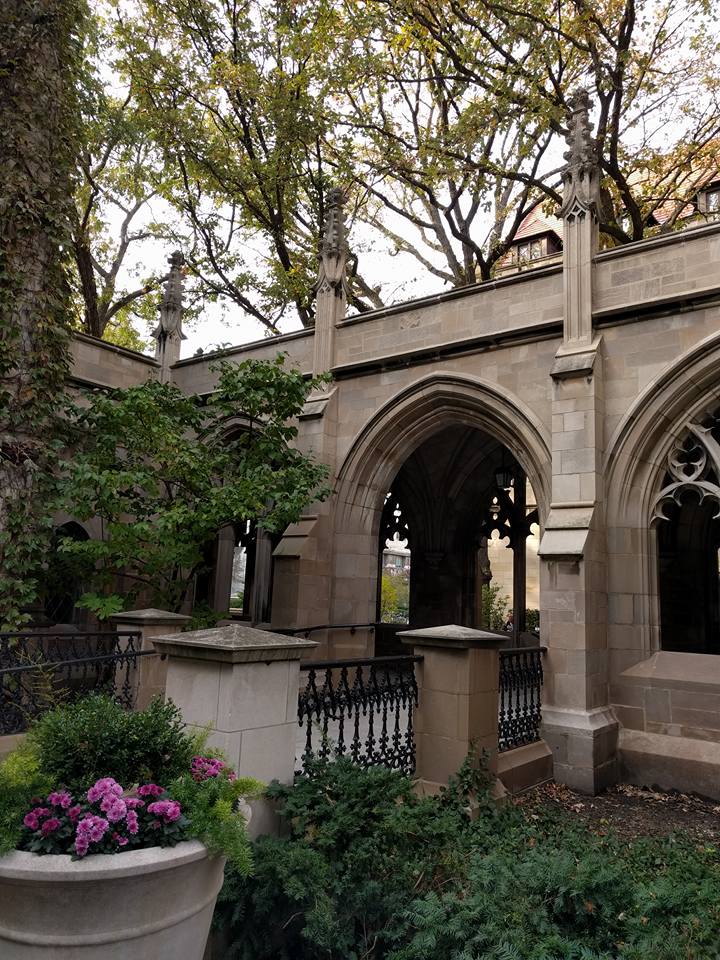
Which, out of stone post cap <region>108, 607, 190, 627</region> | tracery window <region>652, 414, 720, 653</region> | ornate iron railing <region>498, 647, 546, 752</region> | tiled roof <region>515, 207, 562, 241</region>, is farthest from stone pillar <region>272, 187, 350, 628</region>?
tiled roof <region>515, 207, 562, 241</region>

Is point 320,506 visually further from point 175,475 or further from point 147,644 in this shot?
point 147,644

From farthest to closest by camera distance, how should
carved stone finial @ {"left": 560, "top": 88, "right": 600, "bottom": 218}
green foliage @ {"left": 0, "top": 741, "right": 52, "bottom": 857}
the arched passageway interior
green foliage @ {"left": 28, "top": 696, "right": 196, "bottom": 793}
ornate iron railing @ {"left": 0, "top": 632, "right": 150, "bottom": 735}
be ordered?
the arched passageway interior
carved stone finial @ {"left": 560, "top": 88, "right": 600, "bottom": 218}
ornate iron railing @ {"left": 0, "top": 632, "right": 150, "bottom": 735}
green foliage @ {"left": 28, "top": 696, "right": 196, "bottom": 793}
green foliage @ {"left": 0, "top": 741, "right": 52, "bottom": 857}

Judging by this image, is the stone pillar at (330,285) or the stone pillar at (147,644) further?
the stone pillar at (330,285)

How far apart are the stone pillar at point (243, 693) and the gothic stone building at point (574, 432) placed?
4.19 meters

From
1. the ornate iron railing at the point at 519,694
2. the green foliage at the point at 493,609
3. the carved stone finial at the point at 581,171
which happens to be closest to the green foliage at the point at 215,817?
the ornate iron railing at the point at 519,694

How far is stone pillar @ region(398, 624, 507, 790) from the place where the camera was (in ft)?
17.0

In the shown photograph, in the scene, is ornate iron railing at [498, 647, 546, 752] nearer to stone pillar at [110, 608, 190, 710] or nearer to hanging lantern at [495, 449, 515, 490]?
stone pillar at [110, 608, 190, 710]

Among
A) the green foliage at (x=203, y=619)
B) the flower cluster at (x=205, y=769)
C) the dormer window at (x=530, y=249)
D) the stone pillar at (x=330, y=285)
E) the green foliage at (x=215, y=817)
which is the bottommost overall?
the green foliage at (x=215, y=817)

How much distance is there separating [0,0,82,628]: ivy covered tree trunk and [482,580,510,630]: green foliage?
41.3 ft

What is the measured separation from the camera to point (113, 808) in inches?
93.1

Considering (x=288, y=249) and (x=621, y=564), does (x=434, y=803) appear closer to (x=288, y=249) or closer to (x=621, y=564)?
(x=621, y=564)

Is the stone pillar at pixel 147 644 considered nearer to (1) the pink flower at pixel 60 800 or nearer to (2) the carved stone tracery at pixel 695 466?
(1) the pink flower at pixel 60 800

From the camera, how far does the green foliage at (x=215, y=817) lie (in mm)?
2439

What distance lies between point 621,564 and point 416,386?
367 cm
